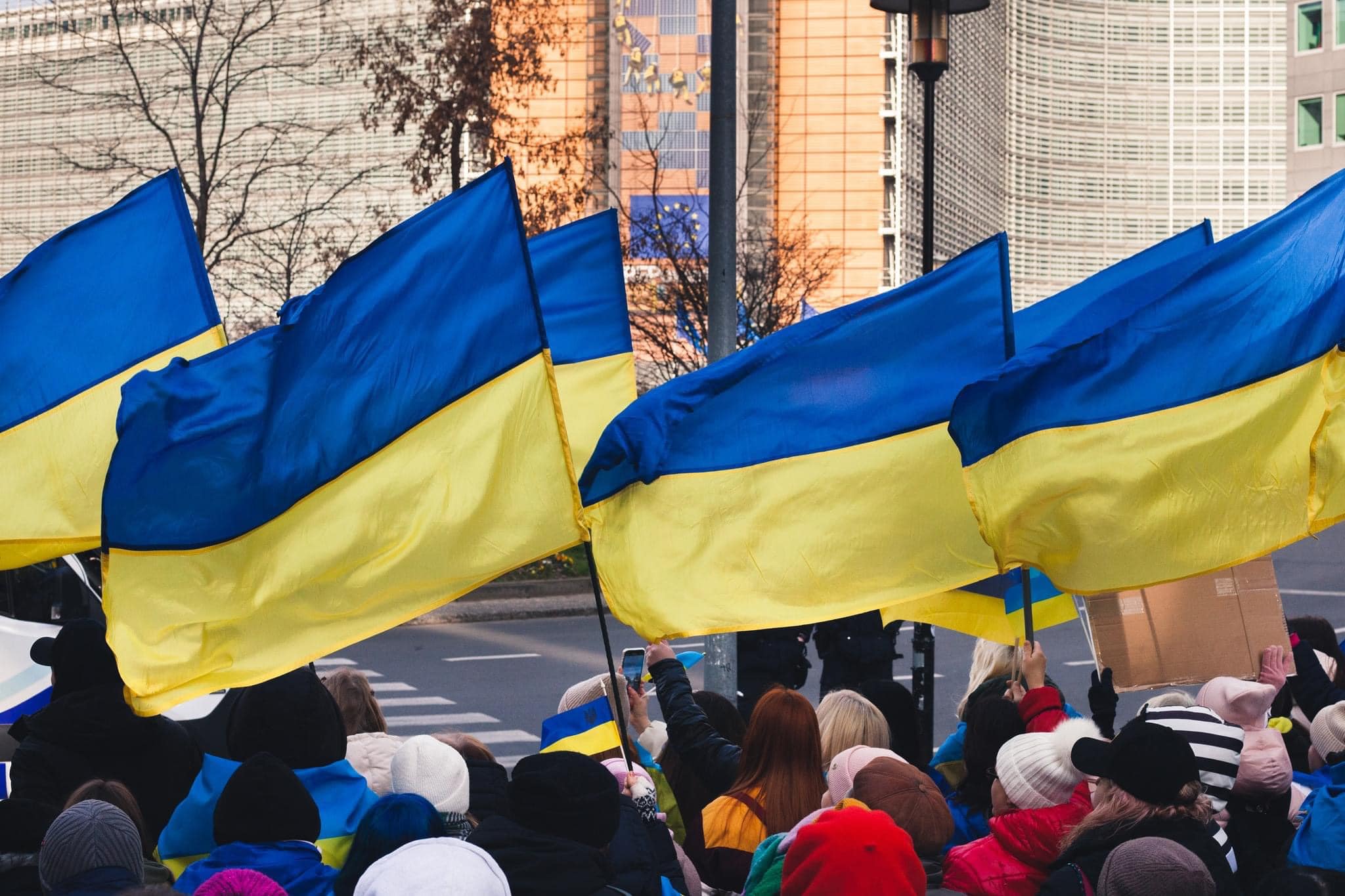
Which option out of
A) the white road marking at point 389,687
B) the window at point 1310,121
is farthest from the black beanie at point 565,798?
the window at point 1310,121

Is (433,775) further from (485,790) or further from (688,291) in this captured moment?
(688,291)

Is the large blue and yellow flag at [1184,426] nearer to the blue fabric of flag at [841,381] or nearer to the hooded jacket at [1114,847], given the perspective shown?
Answer: the blue fabric of flag at [841,381]

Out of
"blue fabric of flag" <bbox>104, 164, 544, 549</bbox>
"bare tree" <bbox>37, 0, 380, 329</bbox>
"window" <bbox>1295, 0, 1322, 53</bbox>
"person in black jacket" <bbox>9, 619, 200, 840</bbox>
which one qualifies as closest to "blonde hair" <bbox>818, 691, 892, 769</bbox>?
A: "blue fabric of flag" <bbox>104, 164, 544, 549</bbox>

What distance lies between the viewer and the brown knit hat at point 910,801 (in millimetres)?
4883

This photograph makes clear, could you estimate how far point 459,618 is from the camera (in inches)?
813

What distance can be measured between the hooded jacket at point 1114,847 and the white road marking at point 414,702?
1053cm

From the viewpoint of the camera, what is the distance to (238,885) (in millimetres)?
3959

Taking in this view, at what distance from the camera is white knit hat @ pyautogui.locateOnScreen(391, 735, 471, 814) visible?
5020mm

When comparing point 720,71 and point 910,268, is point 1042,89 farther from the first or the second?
point 720,71

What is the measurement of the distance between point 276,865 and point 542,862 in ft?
2.63

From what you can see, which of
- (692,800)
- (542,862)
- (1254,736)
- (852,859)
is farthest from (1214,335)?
(542,862)

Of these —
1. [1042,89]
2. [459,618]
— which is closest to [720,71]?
[459,618]

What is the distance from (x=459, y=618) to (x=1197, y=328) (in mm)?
15463

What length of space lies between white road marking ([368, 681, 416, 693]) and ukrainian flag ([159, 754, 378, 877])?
1009cm
